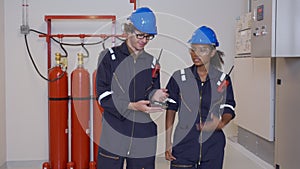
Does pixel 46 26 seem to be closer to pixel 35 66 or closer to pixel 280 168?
pixel 35 66

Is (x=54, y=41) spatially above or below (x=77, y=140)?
above

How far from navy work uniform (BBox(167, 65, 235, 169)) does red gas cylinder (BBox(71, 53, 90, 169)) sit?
68.9 inches

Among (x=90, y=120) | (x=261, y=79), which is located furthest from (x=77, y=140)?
(x=261, y=79)

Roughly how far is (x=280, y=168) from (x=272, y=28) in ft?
3.13

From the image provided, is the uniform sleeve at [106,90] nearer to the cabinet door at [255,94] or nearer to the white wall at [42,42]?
the cabinet door at [255,94]

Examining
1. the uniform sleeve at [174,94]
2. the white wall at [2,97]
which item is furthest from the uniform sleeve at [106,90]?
the white wall at [2,97]

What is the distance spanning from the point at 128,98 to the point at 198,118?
1.29 feet

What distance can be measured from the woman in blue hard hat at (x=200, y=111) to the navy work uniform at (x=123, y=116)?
15cm

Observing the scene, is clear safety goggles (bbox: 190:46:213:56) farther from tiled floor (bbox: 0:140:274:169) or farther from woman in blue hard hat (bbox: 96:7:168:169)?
tiled floor (bbox: 0:140:274:169)

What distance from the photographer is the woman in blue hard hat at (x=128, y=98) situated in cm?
200

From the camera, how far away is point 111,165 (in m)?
2.00

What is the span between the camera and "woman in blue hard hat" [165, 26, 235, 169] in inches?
80.7

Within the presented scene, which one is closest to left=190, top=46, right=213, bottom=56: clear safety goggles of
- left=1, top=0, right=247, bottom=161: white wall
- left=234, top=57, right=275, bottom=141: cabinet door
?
left=234, top=57, right=275, bottom=141: cabinet door

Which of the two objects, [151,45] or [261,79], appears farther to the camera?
[151,45]
